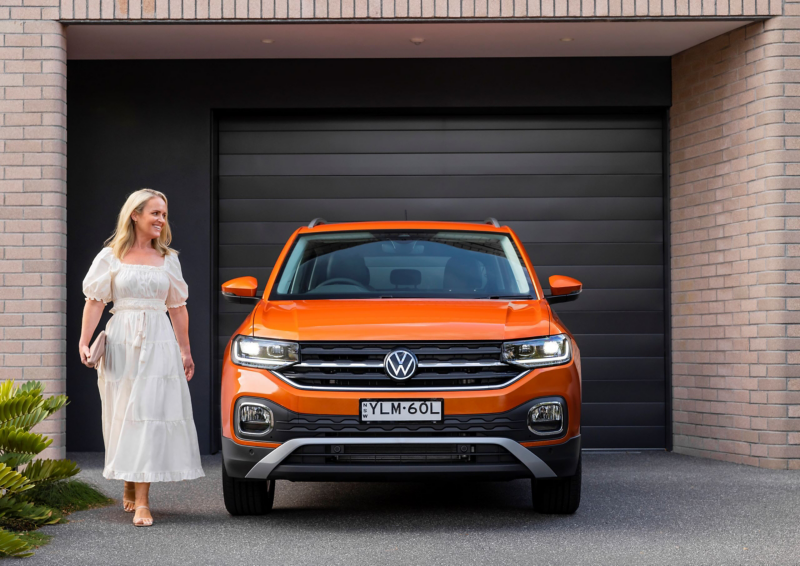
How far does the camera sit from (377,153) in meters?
8.65

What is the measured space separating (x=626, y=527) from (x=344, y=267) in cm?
229

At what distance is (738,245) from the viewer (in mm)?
7633

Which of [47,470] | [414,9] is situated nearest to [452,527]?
[47,470]

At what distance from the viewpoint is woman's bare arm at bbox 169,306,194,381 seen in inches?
209

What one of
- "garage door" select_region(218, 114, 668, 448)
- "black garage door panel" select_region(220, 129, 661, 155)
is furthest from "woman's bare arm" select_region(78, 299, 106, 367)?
"black garage door panel" select_region(220, 129, 661, 155)

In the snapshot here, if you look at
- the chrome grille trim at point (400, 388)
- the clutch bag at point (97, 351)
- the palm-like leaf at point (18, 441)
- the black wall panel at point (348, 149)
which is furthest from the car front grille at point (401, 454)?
the black wall panel at point (348, 149)

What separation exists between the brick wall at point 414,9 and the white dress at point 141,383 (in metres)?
2.95

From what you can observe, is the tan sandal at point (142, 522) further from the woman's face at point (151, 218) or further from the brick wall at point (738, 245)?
the brick wall at point (738, 245)

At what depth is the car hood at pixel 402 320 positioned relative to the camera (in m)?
4.61

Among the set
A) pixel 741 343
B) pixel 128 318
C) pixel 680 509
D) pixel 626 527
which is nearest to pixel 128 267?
pixel 128 318

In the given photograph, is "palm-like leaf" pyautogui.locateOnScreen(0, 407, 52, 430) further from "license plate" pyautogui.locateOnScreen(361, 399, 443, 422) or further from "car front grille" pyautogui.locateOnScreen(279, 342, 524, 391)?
"license plate" pyautogui.locateOnScreen(361, 399, 443, 422)

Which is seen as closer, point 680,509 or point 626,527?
point 626,527

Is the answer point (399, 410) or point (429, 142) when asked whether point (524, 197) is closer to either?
point (429, 142)

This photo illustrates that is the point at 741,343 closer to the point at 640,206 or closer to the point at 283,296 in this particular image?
the point at 640,206
